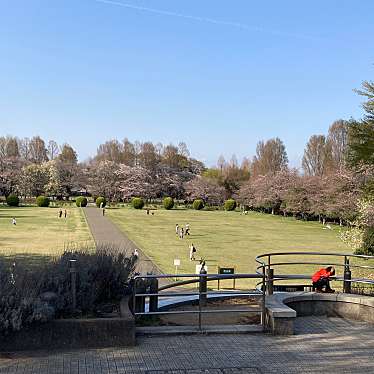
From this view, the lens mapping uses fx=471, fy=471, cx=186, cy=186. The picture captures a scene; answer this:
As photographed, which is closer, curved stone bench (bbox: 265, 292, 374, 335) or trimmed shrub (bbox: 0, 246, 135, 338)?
trimmed shrub (bbox: 0, 246, 135, 338)

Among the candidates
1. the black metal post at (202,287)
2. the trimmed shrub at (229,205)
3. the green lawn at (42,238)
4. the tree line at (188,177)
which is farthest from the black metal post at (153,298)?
the trimmed shrub at (229,205)

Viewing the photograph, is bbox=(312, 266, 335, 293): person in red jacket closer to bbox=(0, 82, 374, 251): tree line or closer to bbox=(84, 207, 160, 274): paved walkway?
bbox=(84, 207, 160, 274): paved walkway

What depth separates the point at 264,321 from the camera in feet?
20.6

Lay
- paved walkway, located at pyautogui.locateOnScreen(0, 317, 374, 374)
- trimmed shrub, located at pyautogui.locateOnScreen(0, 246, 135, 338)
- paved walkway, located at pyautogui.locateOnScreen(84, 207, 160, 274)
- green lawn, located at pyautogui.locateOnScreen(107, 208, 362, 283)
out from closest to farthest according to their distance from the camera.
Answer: paved walkway, located at pyautogui.locateOnScreen(0, 317, 374, 374), trimmed shrub, located at pyautogui.locateOnScreen(0, 246, 135, 338), paved walkway, located at pyautogui.locateOnScreen(84, 207, 160, 274), green lawn, located at pyautogui.locateOnScreen(107, 208, 362, 283)

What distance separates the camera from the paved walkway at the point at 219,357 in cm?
481

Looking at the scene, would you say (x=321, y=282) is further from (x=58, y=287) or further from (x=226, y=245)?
(x=226, y=245)

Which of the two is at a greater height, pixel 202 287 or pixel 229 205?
pixel 229 205

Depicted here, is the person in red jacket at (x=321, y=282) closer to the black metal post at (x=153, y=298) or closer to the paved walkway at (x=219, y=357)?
the paved walkway at (x=219, y=357)

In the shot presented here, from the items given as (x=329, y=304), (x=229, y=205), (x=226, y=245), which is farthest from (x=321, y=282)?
(x=229, y=205)

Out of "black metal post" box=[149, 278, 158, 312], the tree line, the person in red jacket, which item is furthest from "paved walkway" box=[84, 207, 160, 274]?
the tree line

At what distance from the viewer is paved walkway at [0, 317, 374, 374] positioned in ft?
15.8

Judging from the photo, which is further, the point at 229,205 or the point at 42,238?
the point at 229,205

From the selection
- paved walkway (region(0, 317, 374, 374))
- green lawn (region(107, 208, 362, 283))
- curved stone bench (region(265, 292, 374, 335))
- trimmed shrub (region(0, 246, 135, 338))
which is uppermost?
trimmed shrub (region(0, 246, 135, 338))

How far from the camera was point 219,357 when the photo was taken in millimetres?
5180
